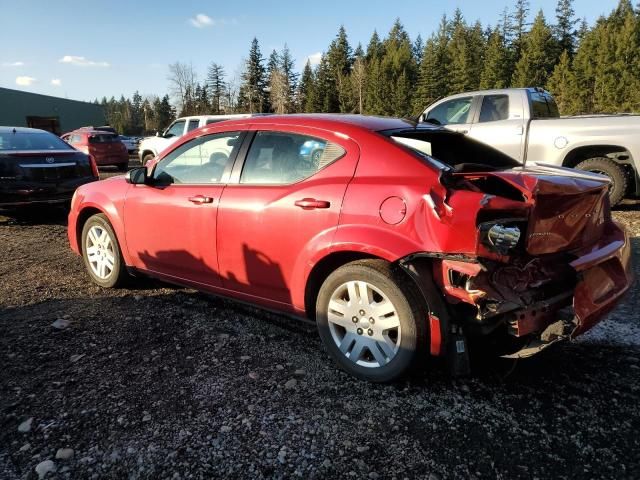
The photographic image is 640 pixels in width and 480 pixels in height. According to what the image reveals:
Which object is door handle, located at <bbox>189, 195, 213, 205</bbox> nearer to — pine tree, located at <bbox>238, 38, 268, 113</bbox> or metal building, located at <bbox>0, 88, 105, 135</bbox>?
metal building, located at <bbox>0, 88, 105, 135</bbox>

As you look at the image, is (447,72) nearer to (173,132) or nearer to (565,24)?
(565,24)

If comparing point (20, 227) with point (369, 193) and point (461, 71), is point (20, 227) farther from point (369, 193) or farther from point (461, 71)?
point (461, 71)

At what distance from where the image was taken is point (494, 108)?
8469mm

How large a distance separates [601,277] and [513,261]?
0.71 metres

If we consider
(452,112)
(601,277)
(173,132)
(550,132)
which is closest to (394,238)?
(601,277)

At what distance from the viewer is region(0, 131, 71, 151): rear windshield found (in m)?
7.90

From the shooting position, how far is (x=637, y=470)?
2.22 meters

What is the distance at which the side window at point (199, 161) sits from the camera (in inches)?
152

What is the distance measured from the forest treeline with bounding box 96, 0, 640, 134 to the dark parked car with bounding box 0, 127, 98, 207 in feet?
167

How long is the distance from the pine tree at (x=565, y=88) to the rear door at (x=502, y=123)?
49664mm

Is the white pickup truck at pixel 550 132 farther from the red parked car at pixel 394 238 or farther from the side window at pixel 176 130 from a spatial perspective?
the side window at pixel 176 130

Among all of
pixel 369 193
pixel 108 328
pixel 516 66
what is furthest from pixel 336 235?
pixel 516 66

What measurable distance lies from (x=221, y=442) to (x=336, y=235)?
1309 millimetres

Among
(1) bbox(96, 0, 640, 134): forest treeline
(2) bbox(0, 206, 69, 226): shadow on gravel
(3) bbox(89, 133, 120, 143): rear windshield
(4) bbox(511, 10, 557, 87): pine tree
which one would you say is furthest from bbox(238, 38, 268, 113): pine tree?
(2) bbox(0, 206, 69, 226): shadow on gravel
